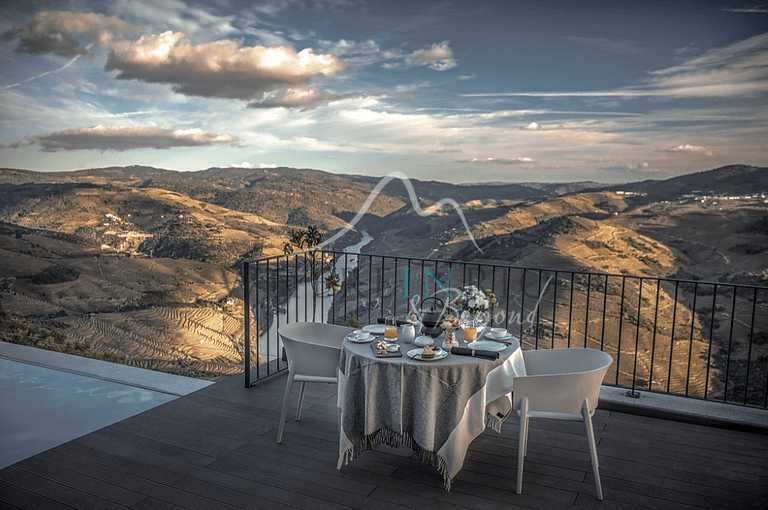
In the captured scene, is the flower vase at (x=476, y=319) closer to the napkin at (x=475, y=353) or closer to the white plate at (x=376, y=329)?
the napkin at (x=475, y=353)

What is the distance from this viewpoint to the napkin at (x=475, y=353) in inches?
106

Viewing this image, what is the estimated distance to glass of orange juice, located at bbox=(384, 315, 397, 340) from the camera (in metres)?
3.06

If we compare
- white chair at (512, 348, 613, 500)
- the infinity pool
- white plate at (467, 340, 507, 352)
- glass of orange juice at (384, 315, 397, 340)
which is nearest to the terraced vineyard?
the infinity pool

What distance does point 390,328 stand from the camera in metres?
3.08

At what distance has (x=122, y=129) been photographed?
66.2ft

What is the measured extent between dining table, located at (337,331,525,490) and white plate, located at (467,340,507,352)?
0.02 meters

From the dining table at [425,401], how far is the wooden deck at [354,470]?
199 millimetres

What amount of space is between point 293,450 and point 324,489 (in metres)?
0.51

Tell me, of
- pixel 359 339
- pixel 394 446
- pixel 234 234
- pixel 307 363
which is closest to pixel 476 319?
pixel 359 339

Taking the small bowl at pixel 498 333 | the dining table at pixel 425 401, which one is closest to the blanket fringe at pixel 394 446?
the dining table at pixel 425 401

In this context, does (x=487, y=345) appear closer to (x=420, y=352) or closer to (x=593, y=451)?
(x=420, y=352)

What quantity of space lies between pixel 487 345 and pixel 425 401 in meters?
0.56

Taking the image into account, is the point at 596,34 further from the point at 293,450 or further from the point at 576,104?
the point at 293,450

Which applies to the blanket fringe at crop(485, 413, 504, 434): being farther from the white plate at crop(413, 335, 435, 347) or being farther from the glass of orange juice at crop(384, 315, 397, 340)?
the glass of orange juice at crop(384, 315, 397, 340)
